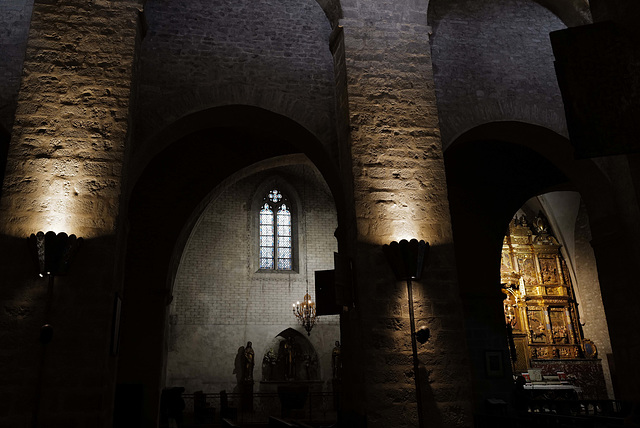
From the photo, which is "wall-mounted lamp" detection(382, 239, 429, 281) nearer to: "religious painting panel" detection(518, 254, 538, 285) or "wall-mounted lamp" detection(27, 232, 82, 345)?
"wall-mounted lamp" detection(27, 232, 82, 345)

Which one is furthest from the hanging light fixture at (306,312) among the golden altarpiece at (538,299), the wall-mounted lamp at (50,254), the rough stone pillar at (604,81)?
the rough stone pillar at (604,81)

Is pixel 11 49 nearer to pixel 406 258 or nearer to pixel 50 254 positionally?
pixel 50 254

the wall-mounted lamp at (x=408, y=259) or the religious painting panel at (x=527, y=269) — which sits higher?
the religious painting panel at (x=527, y=269)

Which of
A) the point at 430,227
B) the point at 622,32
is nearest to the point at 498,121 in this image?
the point at 430,227

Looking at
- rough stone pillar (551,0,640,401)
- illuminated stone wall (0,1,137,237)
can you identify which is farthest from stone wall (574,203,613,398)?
rough stone pillar (551,0,640,401)

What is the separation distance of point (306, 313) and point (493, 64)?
8.99 metres

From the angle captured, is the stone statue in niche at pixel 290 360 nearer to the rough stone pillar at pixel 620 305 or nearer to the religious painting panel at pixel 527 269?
the religious painting panel at pixel 527 269

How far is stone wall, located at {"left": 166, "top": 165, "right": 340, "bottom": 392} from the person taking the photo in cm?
1470

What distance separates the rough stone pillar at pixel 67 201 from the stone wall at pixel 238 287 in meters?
9.52

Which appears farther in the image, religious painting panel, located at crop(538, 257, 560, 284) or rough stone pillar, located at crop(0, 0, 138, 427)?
religious painting panel, located at crop(538, 257, 560, 284)

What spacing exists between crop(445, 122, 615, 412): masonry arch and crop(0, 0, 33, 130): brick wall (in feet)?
24.7

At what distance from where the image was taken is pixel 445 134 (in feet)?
26.6

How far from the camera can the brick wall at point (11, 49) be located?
23.7 feet

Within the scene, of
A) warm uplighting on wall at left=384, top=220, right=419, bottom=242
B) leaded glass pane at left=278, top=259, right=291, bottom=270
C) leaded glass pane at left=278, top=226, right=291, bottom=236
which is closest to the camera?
warm uplighting on wall at left=384, top=220, right=419, bottom=242
